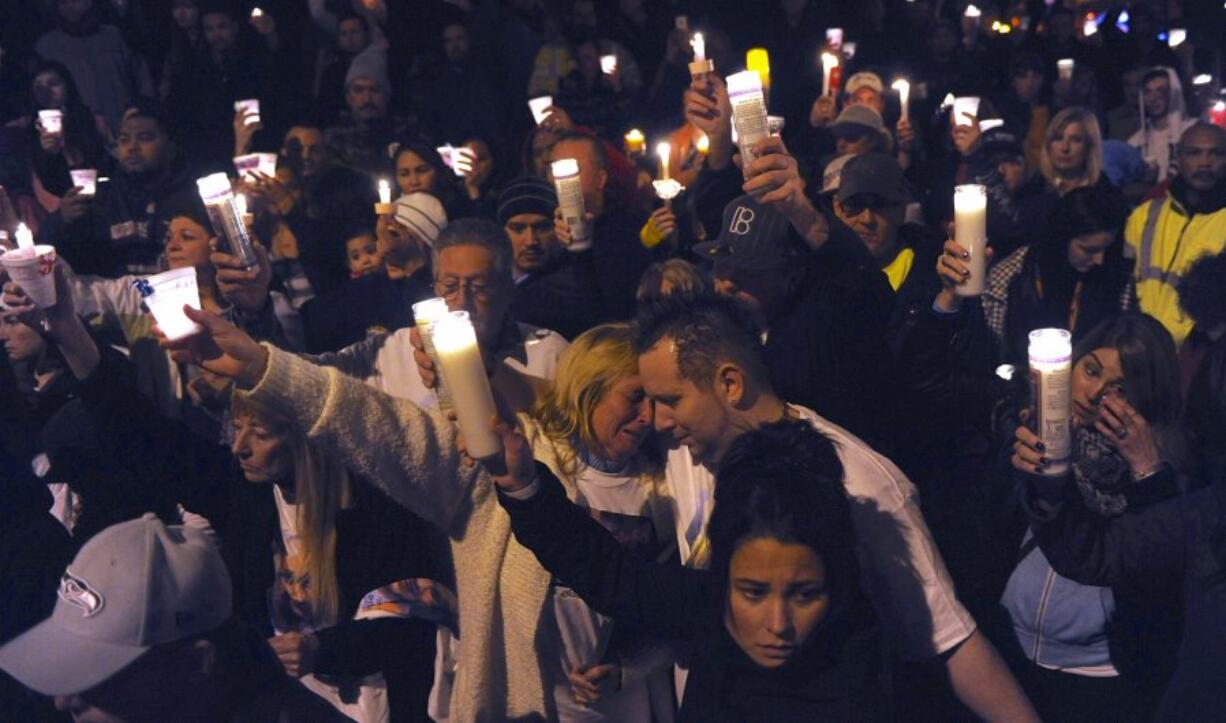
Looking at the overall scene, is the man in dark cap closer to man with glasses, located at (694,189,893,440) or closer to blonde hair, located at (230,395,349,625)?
man with glasses, located at (694,189,893,440)

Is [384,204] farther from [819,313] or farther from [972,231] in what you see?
[972,231]

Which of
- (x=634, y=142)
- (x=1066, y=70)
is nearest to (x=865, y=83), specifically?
(x=634, y=142)

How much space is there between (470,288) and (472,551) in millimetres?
1622

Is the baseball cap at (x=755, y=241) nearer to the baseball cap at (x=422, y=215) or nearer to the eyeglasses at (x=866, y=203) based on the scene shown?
the eyeglasses at (x=866, y=203)

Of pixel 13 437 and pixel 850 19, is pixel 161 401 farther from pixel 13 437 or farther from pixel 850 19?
pixel 850 19

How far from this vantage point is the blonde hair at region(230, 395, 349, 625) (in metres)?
3.92

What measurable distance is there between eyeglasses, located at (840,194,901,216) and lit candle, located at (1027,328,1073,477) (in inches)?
95.8

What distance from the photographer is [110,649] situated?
2592mm

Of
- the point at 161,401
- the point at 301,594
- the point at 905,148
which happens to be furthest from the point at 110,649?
the point at 905,148

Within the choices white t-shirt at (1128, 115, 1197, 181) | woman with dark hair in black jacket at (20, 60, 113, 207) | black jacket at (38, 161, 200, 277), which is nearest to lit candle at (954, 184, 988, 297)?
black jacket at (38, 161, 200, 277)

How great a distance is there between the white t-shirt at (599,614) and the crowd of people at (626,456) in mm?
11

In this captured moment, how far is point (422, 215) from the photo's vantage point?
6766mm

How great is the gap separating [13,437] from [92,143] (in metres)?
4.56

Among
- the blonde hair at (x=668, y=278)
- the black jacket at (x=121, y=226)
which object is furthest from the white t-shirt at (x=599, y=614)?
the black jacket at (x=121, y=226)
